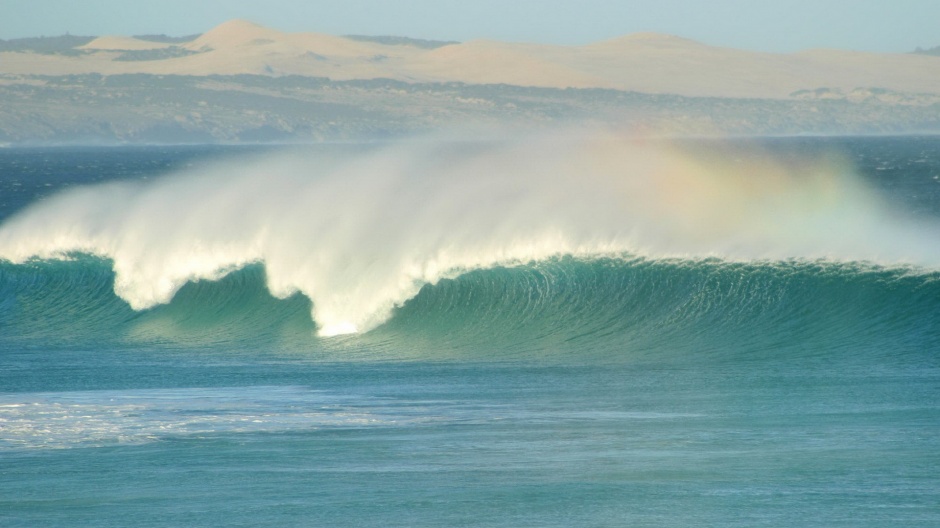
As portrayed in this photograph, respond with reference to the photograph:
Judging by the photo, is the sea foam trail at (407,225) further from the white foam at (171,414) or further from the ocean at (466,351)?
the white foam at (171,414)

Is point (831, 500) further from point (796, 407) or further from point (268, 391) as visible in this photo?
point (268, 391)

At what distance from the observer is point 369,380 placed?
14.2m

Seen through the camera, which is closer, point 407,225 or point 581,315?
point 581,315

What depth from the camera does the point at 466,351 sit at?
53.6ft

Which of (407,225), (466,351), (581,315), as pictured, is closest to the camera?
(466,351)

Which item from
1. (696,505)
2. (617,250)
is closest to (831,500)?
(696,505)

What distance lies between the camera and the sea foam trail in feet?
62.5

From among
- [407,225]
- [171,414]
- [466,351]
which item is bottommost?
[466,351]

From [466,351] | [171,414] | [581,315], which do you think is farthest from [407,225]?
[171,414]

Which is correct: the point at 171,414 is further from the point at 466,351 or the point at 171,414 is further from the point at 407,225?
the point at 407,225

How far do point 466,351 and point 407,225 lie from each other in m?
4.91

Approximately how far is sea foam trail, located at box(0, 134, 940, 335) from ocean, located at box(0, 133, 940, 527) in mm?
64

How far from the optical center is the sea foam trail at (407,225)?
19.0m

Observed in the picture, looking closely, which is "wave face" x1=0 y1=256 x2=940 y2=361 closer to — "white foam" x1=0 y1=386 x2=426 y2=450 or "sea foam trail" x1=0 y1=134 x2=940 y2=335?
"sea foam trail" x1=0 y1=134 x2=940 y2=335
